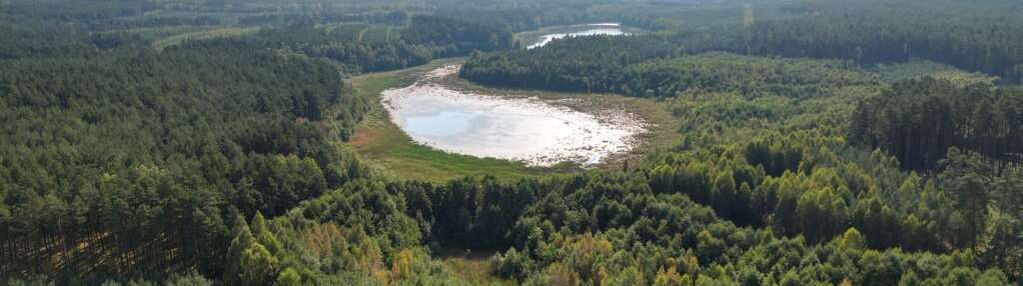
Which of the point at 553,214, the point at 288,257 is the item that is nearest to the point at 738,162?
the point at 553,214

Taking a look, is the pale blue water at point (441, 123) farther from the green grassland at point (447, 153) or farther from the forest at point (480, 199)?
the forest at point (480, 199)

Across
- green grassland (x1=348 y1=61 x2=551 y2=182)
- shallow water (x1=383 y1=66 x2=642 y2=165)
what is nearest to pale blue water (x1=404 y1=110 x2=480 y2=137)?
shallow water (x1=383 y1=66 x2=642 y2=165)

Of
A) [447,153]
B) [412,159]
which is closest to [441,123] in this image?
[447,153]

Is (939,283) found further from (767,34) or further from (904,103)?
(767,34)

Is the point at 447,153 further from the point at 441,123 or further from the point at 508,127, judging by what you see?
the point at 441,123

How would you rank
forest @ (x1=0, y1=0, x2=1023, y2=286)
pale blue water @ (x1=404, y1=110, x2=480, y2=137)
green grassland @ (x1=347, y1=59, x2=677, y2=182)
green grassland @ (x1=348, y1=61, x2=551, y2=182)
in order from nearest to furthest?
forest @ (x1=0, y1=0, x2=1023, y2=286), green grassland @ (x1=348, y1=61, x2=551, y2=182), green grassland @ (x1=347, y1=59, x2=677, y2=182), pale blue water @ (x1=404, y1=110, x2=480, y2=137)

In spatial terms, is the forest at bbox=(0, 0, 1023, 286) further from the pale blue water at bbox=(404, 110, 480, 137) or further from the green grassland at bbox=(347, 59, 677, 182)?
the pale blue water at bbox=(404, 110, 480, 137)

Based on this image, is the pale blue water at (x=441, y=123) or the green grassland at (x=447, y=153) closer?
the green grassland at (x=447, y=153)

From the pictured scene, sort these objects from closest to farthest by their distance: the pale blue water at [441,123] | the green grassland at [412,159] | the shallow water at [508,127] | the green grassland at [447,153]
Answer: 1. the green grassland at [412,159]
2. the green grassland at [447,153]
3. the shallow water at [508,127]
4. the pale blue water at [441,123]

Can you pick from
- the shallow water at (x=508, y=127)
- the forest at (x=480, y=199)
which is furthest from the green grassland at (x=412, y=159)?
the forest at (x=480, y=199)
